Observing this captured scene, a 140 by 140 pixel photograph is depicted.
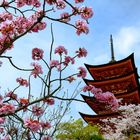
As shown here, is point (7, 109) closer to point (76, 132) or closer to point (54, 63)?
point (54, 63)

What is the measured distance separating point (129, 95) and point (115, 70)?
14.0ft

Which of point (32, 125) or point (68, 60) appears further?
point (68, 60)

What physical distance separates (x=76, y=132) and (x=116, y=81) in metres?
11.8

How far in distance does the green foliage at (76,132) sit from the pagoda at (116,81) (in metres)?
6.70

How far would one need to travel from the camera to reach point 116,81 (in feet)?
129

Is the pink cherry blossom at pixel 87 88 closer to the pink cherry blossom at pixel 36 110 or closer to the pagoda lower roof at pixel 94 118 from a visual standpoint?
the pink cherry blossom at pixel 36 110

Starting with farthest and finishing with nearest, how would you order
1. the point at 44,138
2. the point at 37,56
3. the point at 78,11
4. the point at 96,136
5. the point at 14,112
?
the point at 96,136 → the point at 44,138 → the point at 37,56 → the point at 78,11 → the point at 14,112

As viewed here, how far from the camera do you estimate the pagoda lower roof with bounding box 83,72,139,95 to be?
39.1 m

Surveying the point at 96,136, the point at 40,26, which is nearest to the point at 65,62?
the point at 40,26

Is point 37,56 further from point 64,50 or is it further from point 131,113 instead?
point 131,113

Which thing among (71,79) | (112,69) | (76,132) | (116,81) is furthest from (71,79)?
(112,69)

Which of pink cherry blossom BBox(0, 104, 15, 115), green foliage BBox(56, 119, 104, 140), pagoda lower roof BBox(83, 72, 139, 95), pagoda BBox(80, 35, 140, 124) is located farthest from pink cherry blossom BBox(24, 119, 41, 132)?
pagoda lower roof BBox(83, 72, 139, 95)

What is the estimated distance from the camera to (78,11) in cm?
666

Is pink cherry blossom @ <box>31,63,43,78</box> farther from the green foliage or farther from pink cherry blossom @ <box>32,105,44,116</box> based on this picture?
the green foliage
